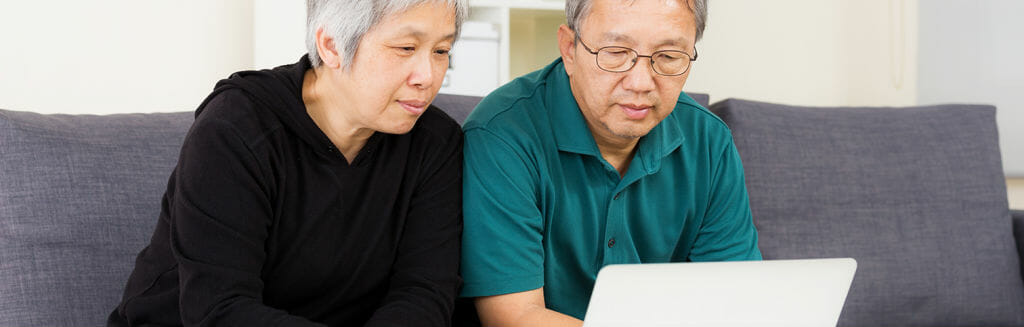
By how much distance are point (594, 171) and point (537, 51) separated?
1.29m

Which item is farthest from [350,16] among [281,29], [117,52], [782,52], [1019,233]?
[782,52]

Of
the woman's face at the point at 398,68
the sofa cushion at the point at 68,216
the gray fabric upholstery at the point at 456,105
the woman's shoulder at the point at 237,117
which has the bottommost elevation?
the sofa cushion at the point at 68,216

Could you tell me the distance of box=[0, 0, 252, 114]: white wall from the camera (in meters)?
2.07

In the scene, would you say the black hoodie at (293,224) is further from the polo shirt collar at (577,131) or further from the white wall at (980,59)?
the white wall at (980,59)

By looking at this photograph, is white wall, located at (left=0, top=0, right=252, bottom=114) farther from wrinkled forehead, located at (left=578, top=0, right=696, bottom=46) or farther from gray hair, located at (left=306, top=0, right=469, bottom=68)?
wrinkled forehead, located at (left=578, top=0, right=696, bottom=46)

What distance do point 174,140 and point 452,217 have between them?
1.94 ft

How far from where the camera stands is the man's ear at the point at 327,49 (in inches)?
44.7

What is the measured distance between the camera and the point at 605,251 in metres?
1.34

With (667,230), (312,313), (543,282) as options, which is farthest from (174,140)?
(667,230)

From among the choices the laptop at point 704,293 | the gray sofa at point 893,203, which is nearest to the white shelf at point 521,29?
Answer: the gray sofa at point 893,203

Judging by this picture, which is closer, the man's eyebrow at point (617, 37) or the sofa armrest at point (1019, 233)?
the man's eyebrow at point (617, 37)

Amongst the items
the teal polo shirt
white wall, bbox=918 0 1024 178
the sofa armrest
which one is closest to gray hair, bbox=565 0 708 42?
the teal polo shirt

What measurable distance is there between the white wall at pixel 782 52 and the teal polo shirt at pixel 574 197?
1264mm

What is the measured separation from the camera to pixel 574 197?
1327mm
